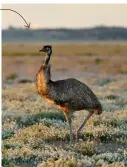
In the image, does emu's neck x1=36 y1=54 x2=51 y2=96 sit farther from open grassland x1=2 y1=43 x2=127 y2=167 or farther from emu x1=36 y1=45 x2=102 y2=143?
open grassland x1=2 y1=43 x2=127 y2=167

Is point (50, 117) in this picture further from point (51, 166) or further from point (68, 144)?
point (51, 166)

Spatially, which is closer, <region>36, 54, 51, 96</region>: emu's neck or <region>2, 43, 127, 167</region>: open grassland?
<region>2, 43, 127, 167</region>: open grassland

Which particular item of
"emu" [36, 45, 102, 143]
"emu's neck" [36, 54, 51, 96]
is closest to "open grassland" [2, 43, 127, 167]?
"emu" [36, 45, 102, 143]

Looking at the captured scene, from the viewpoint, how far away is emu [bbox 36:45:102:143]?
44.8ft

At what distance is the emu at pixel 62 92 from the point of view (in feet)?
44.8

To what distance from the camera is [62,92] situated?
545 inches

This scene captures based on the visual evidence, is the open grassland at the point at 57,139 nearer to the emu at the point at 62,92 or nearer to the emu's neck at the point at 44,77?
the emu at the point at 62,92

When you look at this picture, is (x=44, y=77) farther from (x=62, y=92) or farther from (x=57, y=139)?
(x=57, y=139)

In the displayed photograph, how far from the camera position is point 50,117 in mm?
19625

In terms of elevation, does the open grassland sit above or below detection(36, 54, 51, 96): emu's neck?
below

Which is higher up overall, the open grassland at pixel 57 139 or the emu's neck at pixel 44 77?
the emu's neck at pixel 44 77

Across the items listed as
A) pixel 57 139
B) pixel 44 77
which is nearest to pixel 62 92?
pixel 44 77

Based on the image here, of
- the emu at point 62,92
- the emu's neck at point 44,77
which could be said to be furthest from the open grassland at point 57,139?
the emu's neck at point 44,77

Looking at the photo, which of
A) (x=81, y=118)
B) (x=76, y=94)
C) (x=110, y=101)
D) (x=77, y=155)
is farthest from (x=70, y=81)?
(x=110, y=101)
